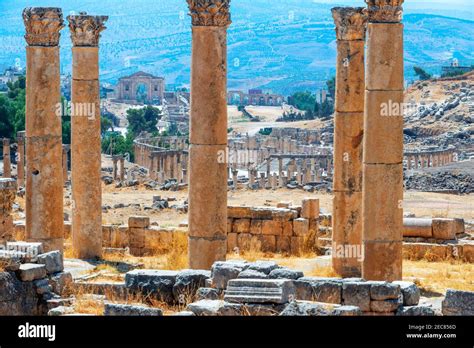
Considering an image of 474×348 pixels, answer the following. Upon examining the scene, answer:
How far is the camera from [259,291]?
59.7 feet

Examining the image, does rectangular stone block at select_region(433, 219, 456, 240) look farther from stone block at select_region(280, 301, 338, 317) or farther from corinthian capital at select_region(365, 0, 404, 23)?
stone block at select_region(280, 301, 338, 317)

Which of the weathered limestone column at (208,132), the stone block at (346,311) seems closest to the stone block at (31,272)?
the weathered limestone column at (208,132)

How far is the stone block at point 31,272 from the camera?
2103 cm

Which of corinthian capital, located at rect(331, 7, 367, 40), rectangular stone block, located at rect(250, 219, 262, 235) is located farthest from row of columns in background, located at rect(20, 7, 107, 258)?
rectangular stone block, located at rect(250, 219, 262, 235)

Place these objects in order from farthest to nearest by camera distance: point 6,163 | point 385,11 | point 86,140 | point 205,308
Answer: point 6,163
point 86,140
point 385,11
point 205,308

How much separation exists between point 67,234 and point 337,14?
1102cm

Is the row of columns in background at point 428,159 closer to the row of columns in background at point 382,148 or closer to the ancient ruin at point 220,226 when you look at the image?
the ancient ruin at point 220,226

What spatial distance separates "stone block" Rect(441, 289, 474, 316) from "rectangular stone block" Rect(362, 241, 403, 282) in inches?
207

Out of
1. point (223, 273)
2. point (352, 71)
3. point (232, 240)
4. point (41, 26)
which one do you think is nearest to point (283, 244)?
point (232, 240)

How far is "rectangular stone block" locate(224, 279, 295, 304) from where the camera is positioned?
59.3ft

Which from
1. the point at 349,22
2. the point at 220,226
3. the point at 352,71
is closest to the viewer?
the point at 220,226

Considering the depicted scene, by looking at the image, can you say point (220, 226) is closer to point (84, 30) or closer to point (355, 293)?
point (355, 293)

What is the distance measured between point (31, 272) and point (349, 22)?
971 cm

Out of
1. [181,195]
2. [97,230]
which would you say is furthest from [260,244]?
[181,195]
